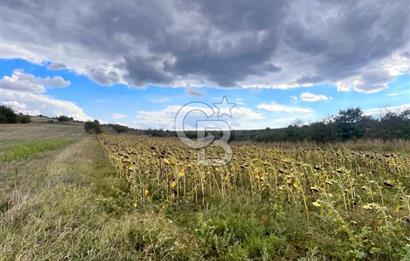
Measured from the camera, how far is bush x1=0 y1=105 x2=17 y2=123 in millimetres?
52987

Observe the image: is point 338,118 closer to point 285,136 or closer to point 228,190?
point 285,136

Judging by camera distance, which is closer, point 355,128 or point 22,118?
point 355,128

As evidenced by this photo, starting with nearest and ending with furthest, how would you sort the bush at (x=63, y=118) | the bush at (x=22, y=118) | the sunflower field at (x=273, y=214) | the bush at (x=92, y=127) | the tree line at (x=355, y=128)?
the sunflower field at (x=273, y=214)
the tree line at (x=355, y=128)
the bush at (x=92, y=127)
the bush at (x=22, y=118)
the bush at (x=63, y=118)

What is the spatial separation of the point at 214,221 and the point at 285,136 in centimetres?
2657

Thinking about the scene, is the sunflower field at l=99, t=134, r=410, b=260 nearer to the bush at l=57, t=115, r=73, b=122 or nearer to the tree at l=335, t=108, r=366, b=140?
the tree at l=335, t=108, r=366, b=140

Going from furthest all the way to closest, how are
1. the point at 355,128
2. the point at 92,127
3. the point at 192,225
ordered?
1. the point at 92,127
2. the point at 355,128
3. the point at 192,225

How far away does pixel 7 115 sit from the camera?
2133 inches

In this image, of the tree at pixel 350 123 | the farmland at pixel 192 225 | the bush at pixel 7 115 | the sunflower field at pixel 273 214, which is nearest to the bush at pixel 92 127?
the bush at pixel 7 115

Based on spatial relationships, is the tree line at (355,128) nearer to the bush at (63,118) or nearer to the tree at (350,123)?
the tree at (350,123)

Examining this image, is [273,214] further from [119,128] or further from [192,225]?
[119,128]

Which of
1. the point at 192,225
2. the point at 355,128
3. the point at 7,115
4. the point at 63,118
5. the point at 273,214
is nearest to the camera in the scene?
the point at 192,225

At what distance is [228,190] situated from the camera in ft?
19.9

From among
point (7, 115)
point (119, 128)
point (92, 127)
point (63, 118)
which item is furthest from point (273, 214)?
point (63, 118)

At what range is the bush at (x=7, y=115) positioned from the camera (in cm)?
5299
